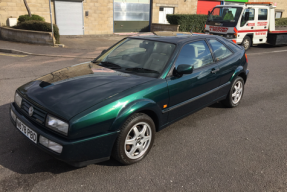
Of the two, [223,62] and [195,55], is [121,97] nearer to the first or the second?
[195,55]

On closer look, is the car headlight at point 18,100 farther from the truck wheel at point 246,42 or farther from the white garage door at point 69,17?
the white garage door at point 69,17

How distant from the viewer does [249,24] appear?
12.9m

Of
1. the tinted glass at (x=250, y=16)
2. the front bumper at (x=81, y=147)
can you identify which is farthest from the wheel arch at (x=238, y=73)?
the tinted glass at (x=250, y=16)

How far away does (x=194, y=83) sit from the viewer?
3.95m

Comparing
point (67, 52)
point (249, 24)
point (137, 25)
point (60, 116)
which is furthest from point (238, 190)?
point (137, 25)

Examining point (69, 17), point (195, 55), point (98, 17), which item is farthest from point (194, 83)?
point (98, 17)

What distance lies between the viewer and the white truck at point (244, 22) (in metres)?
12.6

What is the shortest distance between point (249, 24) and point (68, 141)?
12.7 meters

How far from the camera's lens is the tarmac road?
9.39ft

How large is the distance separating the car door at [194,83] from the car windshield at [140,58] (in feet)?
0.73

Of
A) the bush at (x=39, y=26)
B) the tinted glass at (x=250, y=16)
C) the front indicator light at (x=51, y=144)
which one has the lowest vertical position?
the front indicator light at (x=51, y=144)

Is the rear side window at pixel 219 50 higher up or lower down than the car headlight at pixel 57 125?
higher up

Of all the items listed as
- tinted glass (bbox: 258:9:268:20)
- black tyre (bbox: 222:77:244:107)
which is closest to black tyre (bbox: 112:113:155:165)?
black tyre (bbox: 222:77:244:107)

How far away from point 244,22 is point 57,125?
1231cm
